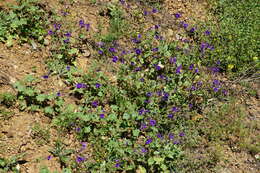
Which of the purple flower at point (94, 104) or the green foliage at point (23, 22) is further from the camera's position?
the green foliage at point (23, 22)

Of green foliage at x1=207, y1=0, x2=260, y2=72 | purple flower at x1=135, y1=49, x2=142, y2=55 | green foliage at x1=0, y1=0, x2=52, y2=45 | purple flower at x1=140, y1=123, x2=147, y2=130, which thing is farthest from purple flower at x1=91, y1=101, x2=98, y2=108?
green foliage at x1=207, y1=0, x2=260, y2=72

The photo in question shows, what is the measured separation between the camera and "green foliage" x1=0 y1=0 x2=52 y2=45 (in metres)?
4.84

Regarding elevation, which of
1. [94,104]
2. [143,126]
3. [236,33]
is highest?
[236,33]

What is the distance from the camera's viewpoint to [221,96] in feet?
17.8

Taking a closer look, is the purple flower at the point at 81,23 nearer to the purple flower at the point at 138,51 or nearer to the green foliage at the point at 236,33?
the purple flower at the point at 138,51

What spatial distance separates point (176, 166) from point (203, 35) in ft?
9.91

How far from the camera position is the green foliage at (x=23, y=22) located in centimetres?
484

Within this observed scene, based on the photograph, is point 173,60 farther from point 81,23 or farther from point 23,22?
point 23,22

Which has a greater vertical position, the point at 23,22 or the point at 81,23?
the point at 81,23

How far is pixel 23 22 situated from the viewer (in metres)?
4.87

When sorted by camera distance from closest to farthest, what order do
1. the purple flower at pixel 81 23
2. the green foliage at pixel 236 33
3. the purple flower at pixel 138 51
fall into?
the purple flower at pixel 81 23
the purple flower at pixel 138 51
the green foliage at pixel 236 33

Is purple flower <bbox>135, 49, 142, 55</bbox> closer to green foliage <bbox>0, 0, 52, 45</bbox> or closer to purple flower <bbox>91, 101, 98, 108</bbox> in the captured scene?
purple flower <bbox>91, 101, 98, 108</bbox>

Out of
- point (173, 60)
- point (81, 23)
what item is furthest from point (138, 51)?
point (81, 23)

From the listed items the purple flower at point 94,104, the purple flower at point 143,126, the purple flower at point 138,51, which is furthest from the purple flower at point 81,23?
the purple flower at point 143,126
